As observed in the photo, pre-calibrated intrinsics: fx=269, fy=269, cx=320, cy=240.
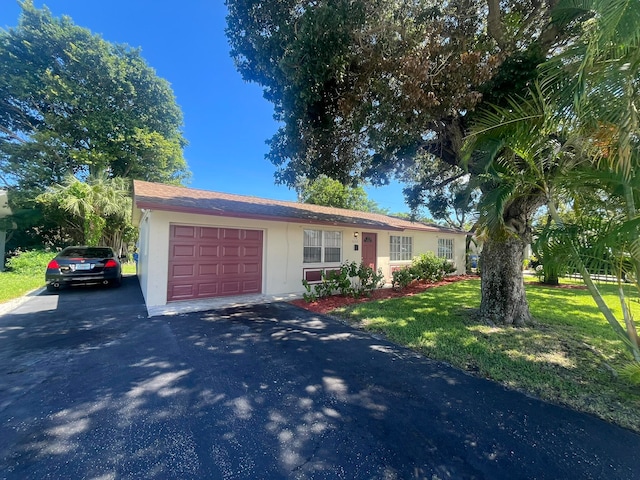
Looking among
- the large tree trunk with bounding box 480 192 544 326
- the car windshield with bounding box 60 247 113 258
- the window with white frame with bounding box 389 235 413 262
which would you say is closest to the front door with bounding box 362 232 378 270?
the window with white frame with bounding box 389 235 413 262

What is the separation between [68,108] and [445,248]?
27680mm

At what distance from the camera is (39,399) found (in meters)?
2.98

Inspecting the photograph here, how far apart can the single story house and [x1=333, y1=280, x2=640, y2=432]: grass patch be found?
2982mm

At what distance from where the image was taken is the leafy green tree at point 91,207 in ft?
46.6

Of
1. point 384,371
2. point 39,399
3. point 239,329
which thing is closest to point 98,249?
point 239,329

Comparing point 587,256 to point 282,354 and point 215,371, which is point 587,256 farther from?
point 215,371

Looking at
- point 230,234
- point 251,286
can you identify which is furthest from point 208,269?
point 251,286

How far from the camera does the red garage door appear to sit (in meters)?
7.34

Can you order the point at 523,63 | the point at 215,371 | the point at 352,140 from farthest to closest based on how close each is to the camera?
the point at 352,140
the point at 523,63
the point at 215,371

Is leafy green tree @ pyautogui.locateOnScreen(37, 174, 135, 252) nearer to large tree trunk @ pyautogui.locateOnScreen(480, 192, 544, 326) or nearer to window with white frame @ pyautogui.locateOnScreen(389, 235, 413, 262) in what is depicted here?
window with white frame @ pyautogui.locateOnScreen(389, 235, 413, 262)

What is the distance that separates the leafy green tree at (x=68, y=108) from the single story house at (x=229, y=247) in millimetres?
14120

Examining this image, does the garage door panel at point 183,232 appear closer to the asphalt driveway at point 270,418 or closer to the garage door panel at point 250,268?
the garage door panel at point 250,268

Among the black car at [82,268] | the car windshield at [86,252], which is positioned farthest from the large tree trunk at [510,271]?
the car windshield at [86,252]

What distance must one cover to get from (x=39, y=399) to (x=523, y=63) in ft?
28.3
